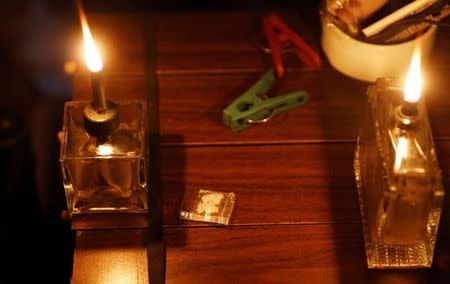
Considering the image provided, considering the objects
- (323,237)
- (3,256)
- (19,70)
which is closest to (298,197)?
(323,237)

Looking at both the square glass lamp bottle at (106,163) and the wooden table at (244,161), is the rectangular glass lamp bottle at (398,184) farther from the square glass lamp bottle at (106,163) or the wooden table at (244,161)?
the square glass lamp bottle at (106,163)

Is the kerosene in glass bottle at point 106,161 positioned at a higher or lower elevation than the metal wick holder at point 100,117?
lower

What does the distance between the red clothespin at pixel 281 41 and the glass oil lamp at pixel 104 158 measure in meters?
0.21

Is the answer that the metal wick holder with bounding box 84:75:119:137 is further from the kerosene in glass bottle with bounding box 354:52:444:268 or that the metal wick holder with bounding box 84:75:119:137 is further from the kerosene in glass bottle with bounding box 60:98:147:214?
the kerosene in glass bottle with bounding box 354:52:444:268

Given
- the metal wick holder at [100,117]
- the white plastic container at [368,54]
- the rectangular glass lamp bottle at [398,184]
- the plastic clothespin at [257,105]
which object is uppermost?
the white plastic container at [368,54]

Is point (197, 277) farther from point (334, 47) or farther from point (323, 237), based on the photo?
point (334, 47)

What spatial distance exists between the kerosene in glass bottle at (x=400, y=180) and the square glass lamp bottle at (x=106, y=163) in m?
0.23

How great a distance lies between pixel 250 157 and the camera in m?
0.83

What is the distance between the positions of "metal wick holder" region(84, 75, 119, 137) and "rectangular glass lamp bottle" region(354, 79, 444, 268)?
26cm

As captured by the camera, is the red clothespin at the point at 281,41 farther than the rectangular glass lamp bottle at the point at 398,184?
Yes

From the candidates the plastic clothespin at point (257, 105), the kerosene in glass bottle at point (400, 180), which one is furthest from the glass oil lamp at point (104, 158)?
the kerosene in glass bottle at point (400, 180)

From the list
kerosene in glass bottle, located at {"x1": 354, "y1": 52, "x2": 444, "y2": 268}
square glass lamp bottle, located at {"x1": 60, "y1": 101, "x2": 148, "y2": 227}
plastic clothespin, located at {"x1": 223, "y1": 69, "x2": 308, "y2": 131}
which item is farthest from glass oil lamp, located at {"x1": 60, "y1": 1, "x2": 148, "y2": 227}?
kerosene in glass bottle, located at {"x1": 354, "y1": 52, "x2": 444, "y2": 268}

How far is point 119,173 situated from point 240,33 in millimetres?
298

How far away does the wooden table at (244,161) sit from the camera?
74 cm
